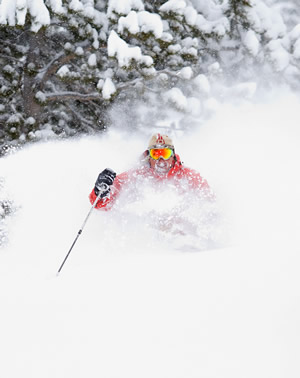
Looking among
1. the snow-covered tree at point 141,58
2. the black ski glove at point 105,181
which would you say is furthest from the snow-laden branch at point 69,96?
the black ski glove at point 105,181

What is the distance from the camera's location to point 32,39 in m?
8.24

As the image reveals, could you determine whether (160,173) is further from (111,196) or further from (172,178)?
(111,196)

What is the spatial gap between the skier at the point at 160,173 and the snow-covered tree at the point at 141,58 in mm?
1920

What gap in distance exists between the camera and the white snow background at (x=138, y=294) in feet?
7.49

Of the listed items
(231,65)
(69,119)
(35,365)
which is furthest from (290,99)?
(35,365)

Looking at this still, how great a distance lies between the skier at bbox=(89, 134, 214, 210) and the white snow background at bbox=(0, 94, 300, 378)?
0.37m

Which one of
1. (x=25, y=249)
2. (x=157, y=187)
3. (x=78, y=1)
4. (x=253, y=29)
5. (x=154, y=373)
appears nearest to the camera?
(x=154, y=373)

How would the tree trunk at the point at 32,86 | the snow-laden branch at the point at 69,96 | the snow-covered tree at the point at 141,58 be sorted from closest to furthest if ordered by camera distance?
the snow-covered tree at the point at 141,58 < the tree trunk at the point at 32,86 < the snow-laden branch at the point at 69,96

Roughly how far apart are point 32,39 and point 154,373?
751cm

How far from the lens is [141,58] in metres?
6.75

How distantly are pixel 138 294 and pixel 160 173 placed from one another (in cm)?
269

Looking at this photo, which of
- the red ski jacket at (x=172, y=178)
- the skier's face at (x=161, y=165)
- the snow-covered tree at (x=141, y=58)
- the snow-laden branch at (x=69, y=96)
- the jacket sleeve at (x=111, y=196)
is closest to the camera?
the jacket sleeve at (x=111, y=196)

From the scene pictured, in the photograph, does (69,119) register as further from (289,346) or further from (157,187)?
(289,346)

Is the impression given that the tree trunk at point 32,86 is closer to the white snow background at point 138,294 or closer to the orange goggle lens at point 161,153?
the white snow background at point 138,294
